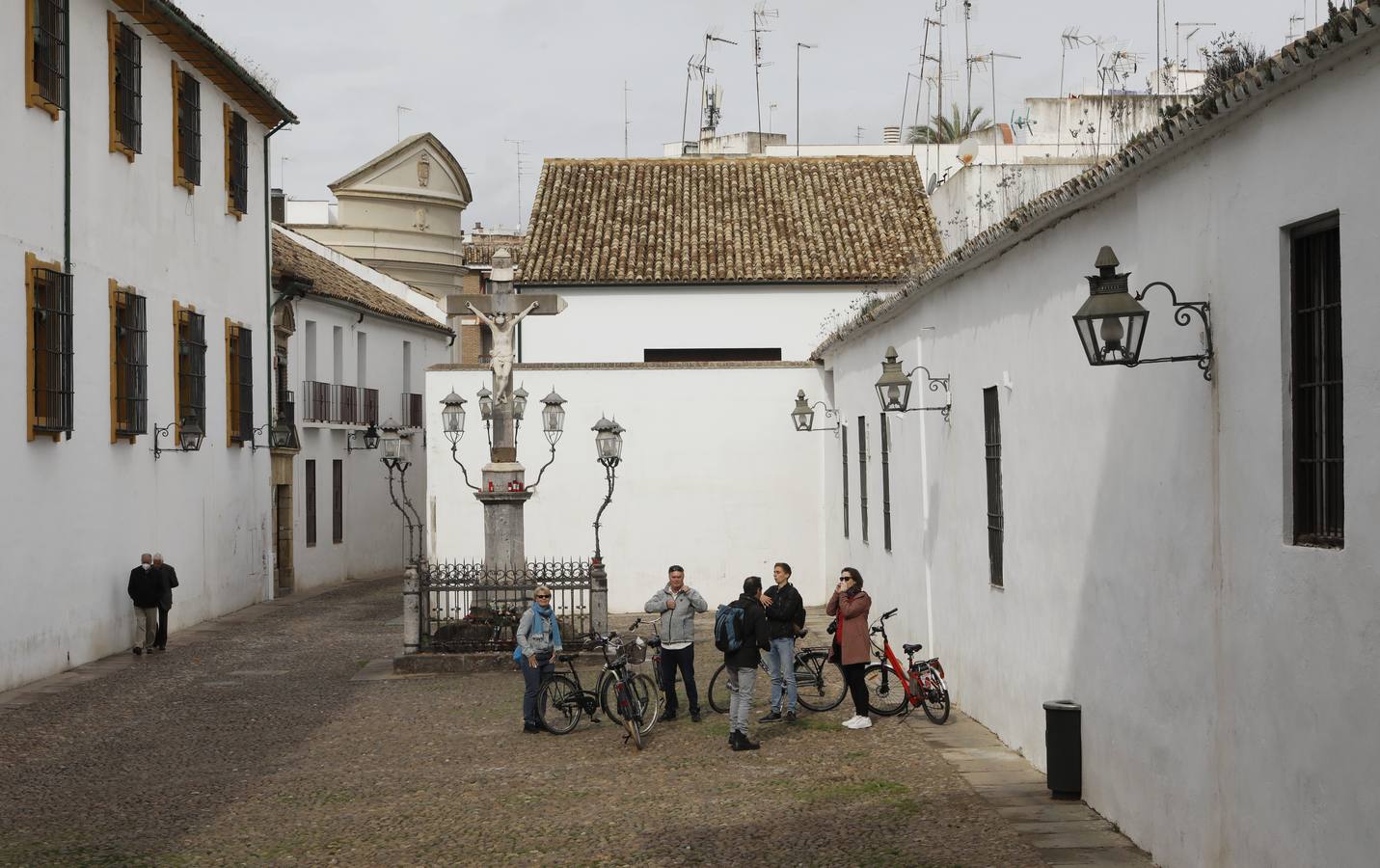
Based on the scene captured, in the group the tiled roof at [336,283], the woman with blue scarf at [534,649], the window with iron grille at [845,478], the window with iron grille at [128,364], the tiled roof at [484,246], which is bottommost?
the woman with blue scarf at [534,649]

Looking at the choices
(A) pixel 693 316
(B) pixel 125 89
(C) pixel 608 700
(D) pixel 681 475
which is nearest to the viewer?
(C) pixel 608 700

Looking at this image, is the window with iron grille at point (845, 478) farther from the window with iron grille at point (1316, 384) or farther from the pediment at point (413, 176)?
the pediment at point (413, 176)

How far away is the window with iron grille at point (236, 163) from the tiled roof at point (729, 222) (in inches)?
232

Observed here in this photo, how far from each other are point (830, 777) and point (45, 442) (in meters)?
11.5

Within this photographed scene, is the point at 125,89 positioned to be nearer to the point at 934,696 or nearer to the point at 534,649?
the point at 534,649

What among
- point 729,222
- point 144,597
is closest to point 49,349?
point 144,597

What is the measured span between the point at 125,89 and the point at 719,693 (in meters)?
12.4

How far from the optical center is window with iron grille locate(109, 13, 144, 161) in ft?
71.6

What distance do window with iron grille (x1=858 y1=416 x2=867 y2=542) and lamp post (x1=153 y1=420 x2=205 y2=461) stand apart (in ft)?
32.8

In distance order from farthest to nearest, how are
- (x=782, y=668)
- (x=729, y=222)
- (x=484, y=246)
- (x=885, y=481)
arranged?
(x=484, y=246)
(x=729, y=222)
(x=885, y=481)
(x=782, y=668)

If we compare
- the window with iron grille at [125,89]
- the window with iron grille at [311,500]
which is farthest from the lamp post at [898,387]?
the window with iron grille at [311,500]

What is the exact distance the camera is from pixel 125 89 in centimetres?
2238

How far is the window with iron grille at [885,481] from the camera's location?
19391 mm

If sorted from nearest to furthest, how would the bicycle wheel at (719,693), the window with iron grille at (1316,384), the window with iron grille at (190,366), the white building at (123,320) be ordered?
the window with iron grille at (1316,384) < the bicycle wheel at (719,693) < the white building at (123,320) < the window with iron grille at (190,366)
